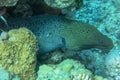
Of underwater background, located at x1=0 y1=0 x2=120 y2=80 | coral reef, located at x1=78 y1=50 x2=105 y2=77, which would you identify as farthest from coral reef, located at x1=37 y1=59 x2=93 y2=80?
coral reef, located at x1=78 y1=50 x2=105 y2=77

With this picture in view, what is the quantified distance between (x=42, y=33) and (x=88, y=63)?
0.98m

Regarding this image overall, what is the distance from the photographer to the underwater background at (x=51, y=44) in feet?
9.05

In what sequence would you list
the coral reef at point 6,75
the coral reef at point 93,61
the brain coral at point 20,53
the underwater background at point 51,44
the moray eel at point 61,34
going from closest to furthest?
the coral reef at point 6,75 → the brain coral at point 20,53 → the underwater background at point 51,44 → the moray eel at point 61,34 → the coral reef at point 93,61

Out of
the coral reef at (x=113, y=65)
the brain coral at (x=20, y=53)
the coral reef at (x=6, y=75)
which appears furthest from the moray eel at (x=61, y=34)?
the coral reef at (x=6, y=75)

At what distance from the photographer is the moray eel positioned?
12.6 feet

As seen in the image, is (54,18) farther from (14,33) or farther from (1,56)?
(1,56)

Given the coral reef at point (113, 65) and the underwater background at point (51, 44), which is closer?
the underwater background at point (51, 44)

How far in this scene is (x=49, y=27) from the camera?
391 cm

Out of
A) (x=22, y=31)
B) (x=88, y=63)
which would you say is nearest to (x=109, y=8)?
(x=88, y=63)

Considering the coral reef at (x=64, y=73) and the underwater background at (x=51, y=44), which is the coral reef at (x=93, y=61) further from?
the coral reef at (x=64, y=73)

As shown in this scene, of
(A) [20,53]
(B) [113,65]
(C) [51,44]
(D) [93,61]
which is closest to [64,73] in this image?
(A) [20,53]

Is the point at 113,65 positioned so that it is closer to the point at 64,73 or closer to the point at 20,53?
the point at 64,73

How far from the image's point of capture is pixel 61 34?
3922mm

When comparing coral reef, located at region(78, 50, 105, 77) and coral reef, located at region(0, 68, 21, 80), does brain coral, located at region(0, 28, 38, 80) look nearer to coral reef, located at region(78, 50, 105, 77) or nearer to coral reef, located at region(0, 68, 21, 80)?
coral reef, located at region(0, 68, 21, 80)
